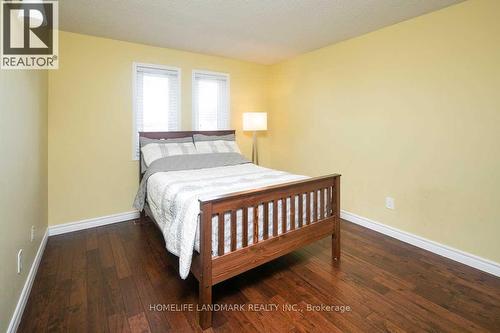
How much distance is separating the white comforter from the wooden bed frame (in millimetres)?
60

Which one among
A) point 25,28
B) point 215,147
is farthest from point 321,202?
point 25,28

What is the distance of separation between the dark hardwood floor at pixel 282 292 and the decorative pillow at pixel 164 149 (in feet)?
3.36

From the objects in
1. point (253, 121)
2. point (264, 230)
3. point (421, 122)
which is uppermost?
point (253, 121)

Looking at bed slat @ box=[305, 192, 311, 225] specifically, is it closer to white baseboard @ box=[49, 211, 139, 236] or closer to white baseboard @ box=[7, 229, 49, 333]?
white baseboard @ box=[7, 229, 49, 333]

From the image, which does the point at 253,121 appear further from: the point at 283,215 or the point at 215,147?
the point at 283,215

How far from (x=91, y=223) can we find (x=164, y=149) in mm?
1277

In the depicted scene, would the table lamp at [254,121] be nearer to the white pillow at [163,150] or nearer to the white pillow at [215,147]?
the white pillow at [215,147]

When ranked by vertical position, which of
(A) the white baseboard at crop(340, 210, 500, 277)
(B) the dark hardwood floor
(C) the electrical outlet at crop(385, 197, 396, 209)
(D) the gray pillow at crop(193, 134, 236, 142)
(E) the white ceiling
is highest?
(E) the white ceiling

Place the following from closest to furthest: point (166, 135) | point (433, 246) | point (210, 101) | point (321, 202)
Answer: point (321, 202) → point (433, 246) → point (166, 135) → point (210, 101)

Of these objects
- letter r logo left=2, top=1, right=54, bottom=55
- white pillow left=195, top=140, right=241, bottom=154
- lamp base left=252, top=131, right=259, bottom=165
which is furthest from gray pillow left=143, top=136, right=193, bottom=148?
letter r logo left=2, top=1, right=54, bottom=55

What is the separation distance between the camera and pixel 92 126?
3137 millimetres

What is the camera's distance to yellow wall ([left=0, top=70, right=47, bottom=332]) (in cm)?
145

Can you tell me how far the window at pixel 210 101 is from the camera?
390 centimetres

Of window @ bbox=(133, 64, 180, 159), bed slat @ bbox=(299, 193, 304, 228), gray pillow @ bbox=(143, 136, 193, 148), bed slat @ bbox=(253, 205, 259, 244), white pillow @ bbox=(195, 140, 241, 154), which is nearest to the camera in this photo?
bed slat @ bbox=(253, 205, 259, 244)
